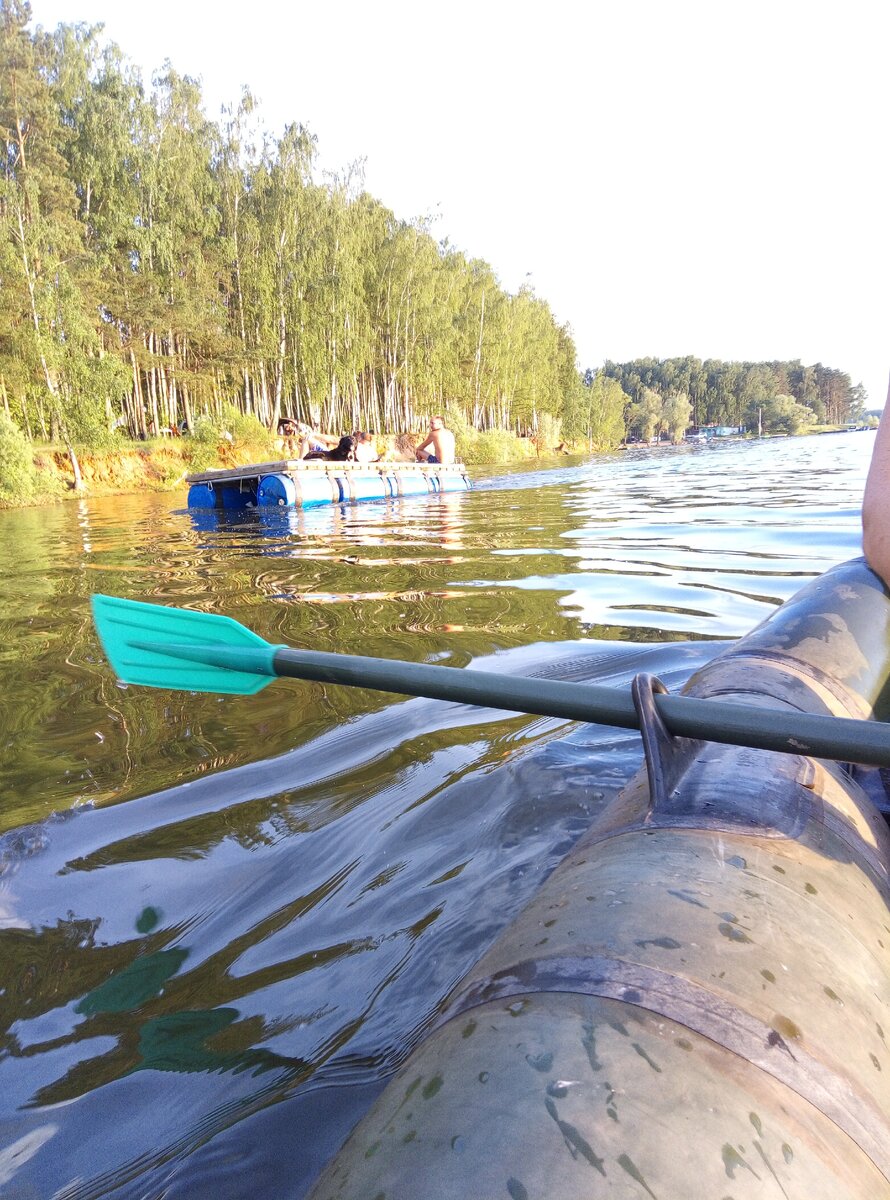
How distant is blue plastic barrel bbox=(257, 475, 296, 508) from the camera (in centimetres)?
1084

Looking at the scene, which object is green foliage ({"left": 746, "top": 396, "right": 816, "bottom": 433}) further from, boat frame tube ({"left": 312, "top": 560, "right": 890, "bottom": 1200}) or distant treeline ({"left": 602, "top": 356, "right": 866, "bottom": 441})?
boat frame tube ({"left": 312, "top": 560, "right": 890, "bottom": 1200})

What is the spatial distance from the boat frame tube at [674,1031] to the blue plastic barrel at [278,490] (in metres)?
10.3

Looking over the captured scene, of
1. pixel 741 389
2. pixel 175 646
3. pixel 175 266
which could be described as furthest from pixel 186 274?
pixel 741 389

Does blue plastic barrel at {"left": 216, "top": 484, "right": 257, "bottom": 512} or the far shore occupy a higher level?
the far shore

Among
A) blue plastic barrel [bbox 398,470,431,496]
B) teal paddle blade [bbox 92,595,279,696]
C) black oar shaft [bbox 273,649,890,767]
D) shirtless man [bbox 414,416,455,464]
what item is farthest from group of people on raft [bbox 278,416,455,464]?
black oar shaft [bbox 273,649,890,767]

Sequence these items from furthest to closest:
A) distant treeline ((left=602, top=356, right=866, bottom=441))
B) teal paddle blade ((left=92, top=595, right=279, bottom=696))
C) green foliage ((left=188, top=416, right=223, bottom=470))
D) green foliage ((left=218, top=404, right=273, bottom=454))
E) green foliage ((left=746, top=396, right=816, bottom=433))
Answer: distant treeline ((left=602, top=356, right=866, bottom=441)) < green foliage ((left=746, top=396, right=816, bottom=433)) < green foliage ((left=218, top=404, right=273, bottom=454)) < green foliage ((left=188, top=416, right=223, bottom=470)) < teal paddle blade ((left=92, top=595, right=279, bottom=696))

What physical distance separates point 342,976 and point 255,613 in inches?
114

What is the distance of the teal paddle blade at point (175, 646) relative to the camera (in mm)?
1697

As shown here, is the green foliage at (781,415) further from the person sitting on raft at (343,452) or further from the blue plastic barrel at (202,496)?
the blue plastic barrel at (202,496)

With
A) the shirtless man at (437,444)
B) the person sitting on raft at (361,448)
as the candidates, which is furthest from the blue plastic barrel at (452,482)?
the person sitting on raft at (361,448)

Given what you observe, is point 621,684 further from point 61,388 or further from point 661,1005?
point 61,388

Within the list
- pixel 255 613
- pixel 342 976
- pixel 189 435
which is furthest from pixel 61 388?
pixel 342 976

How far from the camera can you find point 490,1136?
52 centimetres

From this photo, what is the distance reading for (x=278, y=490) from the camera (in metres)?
10.9
